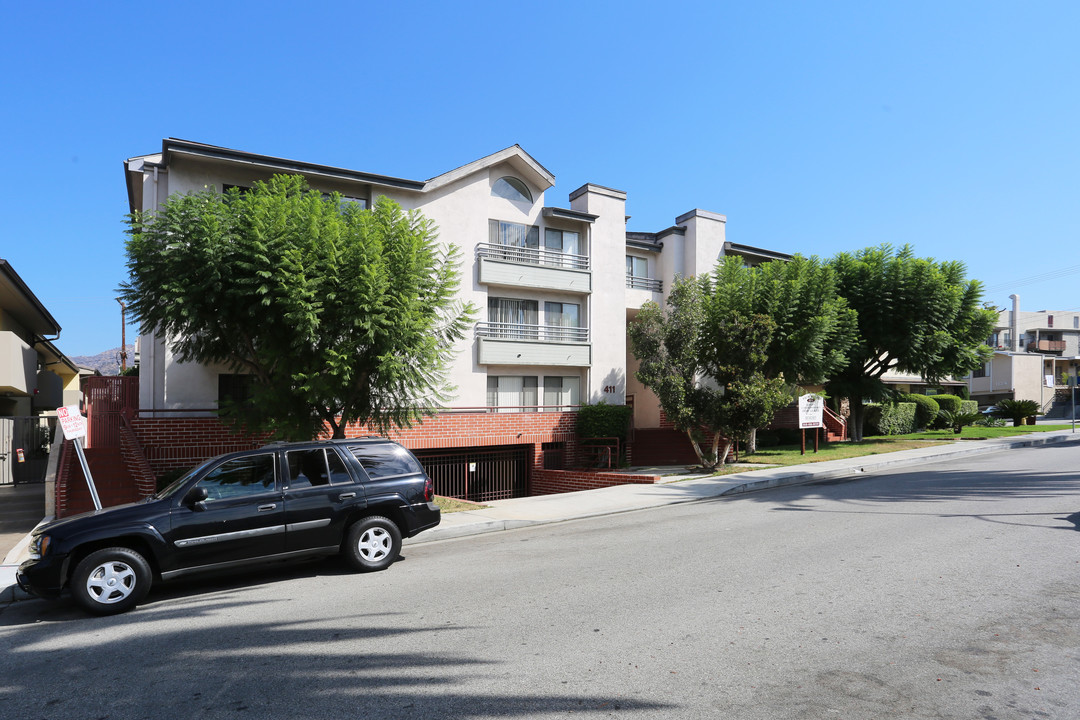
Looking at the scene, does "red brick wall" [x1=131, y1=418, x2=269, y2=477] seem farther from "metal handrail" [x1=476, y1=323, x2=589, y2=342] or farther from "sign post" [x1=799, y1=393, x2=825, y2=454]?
"sign post" [x1=799, y1=393, x2=825, y2=454]

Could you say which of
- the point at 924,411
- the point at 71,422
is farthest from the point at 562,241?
the point at 924,411

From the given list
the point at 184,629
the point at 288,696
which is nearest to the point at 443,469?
the point at 184,629

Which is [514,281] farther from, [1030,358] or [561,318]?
[1030,358]

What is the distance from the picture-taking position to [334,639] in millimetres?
5816

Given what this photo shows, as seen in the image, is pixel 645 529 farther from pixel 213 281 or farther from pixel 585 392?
pixel 585 392

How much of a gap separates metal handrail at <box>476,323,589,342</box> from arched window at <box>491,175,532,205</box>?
4.74m

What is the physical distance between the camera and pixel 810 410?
23.0 metres

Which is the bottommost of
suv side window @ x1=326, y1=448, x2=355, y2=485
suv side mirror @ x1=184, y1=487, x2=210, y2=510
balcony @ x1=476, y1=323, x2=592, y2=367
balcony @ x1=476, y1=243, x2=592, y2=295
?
suv side mirror @ x1=184, y1=487, x2=210, y2=510

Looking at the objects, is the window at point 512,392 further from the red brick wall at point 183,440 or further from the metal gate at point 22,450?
the metal gate at point 22,450

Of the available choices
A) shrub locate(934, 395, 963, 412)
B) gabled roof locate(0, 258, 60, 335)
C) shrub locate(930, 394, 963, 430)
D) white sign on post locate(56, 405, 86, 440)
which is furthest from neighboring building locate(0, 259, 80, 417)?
shrub locate(934, 395, 963, 412)

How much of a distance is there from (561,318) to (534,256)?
2598 mm

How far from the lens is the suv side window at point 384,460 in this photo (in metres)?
9.18

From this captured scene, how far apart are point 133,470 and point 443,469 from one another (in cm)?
892

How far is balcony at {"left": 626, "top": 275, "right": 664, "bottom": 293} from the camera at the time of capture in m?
28.0
